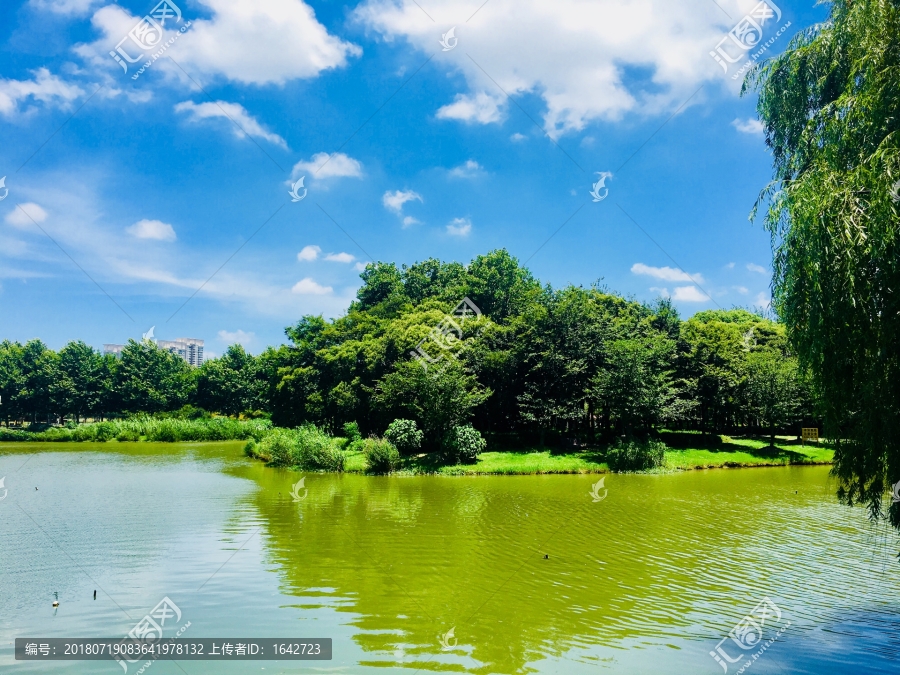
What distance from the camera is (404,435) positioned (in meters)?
30.9

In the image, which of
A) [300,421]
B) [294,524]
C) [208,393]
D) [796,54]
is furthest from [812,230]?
[208,393]

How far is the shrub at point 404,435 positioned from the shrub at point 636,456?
11.0 meters

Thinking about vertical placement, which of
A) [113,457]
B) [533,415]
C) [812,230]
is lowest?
[113,457]

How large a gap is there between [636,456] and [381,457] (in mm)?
14053

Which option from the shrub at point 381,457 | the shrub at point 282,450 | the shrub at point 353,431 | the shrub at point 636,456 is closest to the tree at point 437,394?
the shrub at point 381,457

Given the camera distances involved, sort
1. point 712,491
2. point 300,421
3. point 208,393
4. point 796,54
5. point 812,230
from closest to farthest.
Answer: point 812,230 < point 796,54 < point 712,491 < point 300,421 < point 208,393

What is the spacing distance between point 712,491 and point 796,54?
19449mm

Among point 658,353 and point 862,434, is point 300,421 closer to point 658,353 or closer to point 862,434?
point 658,353

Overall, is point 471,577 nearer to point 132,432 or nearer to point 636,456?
point 636,456

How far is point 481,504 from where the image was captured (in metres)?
20.8

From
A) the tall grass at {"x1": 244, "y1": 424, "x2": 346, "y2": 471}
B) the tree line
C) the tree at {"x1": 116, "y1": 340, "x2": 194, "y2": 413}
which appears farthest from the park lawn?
the tree at {"x1": 116, "y1": 340, "x2": 194, "y2": 413}

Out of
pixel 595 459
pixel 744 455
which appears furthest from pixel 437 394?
pixel 744 455

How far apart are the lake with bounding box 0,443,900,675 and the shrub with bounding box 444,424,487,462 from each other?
23.6ft

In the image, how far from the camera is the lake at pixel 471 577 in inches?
331
